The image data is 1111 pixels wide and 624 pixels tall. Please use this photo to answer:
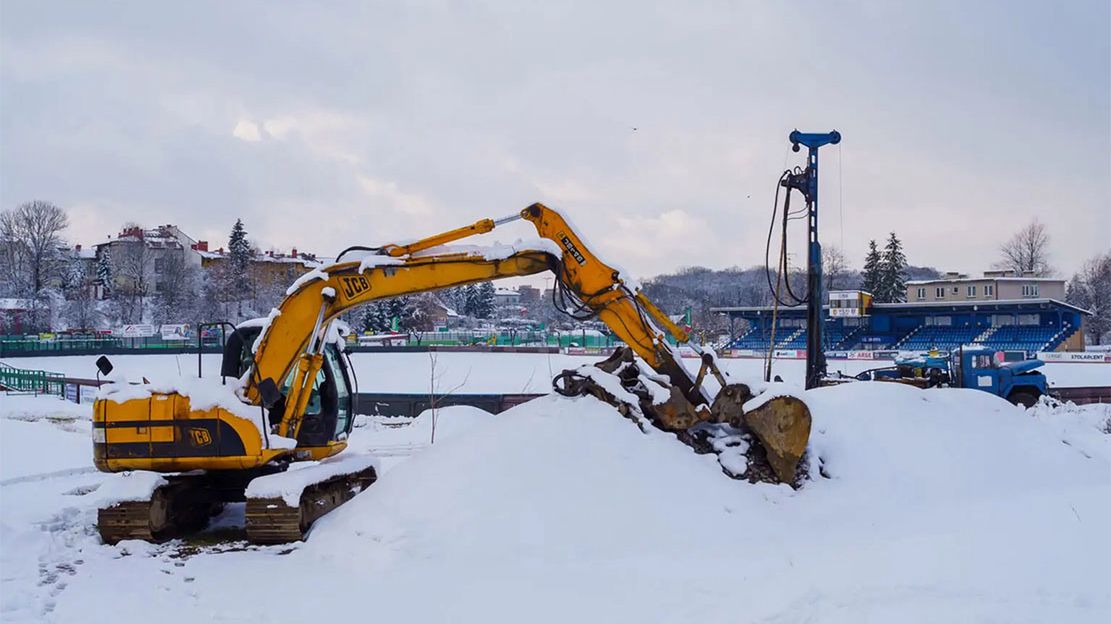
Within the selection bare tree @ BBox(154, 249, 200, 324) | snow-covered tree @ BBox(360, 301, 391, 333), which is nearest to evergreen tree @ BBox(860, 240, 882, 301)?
snow-covered tree @ BBox(360, 301, 391, 333)

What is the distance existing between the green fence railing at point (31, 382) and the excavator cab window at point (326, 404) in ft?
86.3

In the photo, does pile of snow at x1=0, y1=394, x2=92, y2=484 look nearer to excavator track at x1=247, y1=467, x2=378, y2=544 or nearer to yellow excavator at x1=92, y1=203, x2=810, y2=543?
yellow excavator at x1=92, y1=203, x2=810, y2=543

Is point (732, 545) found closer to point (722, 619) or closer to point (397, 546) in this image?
point (722, 619)

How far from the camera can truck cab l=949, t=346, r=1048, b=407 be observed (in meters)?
22.0

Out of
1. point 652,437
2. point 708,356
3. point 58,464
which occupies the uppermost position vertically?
point 708,356

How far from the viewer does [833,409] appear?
12.4 m

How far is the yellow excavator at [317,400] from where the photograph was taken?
30.7 ft

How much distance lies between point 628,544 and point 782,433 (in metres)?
3.04

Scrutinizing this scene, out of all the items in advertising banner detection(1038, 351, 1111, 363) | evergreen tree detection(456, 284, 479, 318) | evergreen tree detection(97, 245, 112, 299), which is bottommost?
advertising banner detection(1038, 351, 1111, 363)

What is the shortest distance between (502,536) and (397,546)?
992 mm

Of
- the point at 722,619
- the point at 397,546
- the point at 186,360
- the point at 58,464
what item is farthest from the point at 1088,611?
the point at 186,360

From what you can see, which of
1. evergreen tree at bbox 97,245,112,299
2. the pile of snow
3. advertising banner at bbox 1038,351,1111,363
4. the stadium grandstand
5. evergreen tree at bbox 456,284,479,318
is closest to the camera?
the pile of snow

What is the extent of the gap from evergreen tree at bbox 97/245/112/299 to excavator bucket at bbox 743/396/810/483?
93854mm

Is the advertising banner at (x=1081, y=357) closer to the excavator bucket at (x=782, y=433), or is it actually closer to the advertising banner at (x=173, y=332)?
the excavator bucket at (x=782, y=433)
